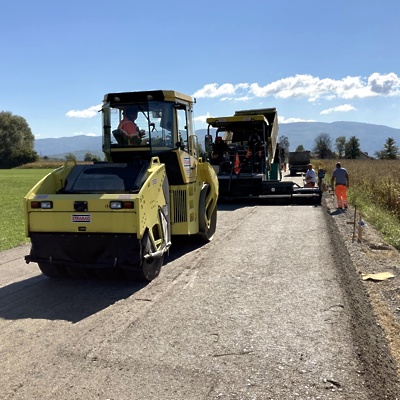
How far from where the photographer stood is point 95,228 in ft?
18.5

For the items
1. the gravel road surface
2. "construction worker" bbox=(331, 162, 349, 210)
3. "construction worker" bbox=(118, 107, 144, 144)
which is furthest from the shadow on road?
"construction worker" bbox=(331, 162, 349, 210)

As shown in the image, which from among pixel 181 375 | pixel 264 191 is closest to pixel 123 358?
pixel 181 375

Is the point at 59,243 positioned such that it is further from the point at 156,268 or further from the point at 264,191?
the point at 264,191

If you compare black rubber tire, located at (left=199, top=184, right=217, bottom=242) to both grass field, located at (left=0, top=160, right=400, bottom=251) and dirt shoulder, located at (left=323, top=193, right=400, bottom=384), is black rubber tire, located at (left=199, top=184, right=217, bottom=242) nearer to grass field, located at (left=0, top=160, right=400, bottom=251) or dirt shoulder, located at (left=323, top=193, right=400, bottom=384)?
dirt shoulder, located at (left=323, top=193, right=400, bottom=384)

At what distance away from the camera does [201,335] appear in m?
4.33

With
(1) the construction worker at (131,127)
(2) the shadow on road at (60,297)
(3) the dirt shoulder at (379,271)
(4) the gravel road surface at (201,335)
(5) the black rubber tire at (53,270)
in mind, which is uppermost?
(1) the construction worker at (131,127)

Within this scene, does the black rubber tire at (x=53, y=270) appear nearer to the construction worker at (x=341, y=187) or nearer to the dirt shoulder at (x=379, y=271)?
the dirt shoulder at (x=379, y=271)

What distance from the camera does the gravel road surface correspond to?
11.1 ft

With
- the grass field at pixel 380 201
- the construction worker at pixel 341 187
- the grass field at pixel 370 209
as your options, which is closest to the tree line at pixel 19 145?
the grass field at pixel 380 201

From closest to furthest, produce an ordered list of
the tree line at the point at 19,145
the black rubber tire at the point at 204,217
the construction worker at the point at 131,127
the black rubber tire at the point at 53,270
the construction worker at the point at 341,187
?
the black rubber tire at the point at 53,270 → the construction worker at the point at 131,127 → the black rubber tire at the point at 204,217 → the construction worker at the point at 341,187 → the tree line at the point at 19,145

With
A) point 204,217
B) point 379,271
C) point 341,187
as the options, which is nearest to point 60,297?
point 204,217

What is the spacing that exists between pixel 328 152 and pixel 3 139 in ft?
241

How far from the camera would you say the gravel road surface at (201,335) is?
133 inches

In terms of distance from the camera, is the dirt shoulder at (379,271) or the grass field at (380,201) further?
the grass field at (380,201)
